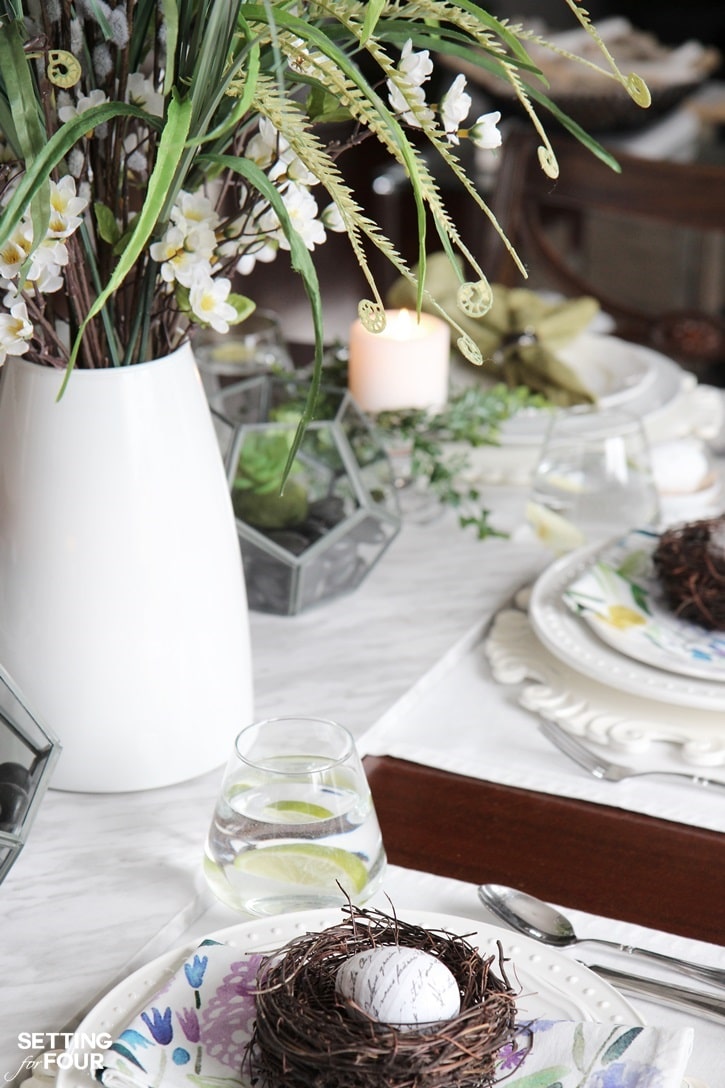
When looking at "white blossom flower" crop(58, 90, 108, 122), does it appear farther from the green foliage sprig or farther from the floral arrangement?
the green foliage sprig

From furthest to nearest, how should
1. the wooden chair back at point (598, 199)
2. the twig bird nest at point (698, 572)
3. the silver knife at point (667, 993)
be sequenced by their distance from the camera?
the wooden chair back at point (598, 199) < the twig bird nest at point (698, 572) < the silver knife at point (667, 993)

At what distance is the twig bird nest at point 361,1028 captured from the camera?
1.47 feet

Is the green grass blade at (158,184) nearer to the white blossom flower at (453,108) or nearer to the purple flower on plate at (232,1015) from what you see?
the white blossom flower at (453,108)

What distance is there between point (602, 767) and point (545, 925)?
0.16m

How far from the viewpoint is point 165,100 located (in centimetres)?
59

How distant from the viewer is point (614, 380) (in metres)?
1.28

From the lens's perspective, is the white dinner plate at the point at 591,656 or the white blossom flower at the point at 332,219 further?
the white dinner plate at the point at 591,656

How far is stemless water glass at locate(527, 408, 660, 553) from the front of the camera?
0.96 meters

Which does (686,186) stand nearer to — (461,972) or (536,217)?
(536,217)

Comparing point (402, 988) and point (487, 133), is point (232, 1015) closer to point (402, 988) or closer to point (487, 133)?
point (402, 988)

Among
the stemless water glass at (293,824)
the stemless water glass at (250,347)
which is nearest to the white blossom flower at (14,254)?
the stemless water glass at (293,824)

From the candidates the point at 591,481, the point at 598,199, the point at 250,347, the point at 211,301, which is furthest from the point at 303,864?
the point at 598,199

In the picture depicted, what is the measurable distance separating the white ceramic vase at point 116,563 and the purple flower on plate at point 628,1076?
1.03ft

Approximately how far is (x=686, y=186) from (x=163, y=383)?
1172mm
